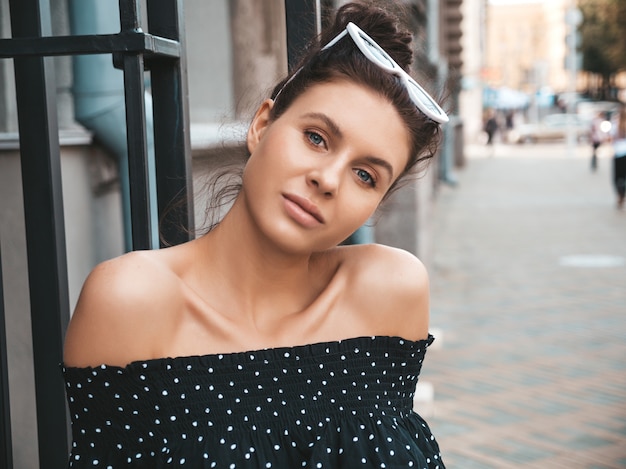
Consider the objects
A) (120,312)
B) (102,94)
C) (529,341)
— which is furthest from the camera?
(529,341)

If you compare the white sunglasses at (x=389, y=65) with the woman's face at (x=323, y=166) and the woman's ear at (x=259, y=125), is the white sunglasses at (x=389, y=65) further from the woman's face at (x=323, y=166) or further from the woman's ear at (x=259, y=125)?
the woman's ear at (x=259, y=125)

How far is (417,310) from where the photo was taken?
72.7 inches

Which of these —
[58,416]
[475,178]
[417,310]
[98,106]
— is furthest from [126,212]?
[475,178]

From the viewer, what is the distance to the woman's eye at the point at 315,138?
1.67 meters

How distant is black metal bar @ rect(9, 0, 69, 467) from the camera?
6.37 feet

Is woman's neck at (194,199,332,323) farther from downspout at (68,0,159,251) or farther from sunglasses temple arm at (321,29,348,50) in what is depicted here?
downspout at (68,0,159,251)

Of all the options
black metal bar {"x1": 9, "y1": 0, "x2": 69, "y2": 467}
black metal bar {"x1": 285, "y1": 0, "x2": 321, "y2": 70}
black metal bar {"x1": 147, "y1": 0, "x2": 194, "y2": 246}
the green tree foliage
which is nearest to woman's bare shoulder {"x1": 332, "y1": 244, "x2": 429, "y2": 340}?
black metal bar {"x1": 147, "y1": 0, "x2": 194, "y2": 246}

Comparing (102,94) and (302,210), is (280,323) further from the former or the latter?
(102,94)

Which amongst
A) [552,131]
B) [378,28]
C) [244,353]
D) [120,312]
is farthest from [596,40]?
[120,312]

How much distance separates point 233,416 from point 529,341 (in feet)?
20.0

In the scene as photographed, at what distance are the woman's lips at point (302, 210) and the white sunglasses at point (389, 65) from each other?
0.28 metres

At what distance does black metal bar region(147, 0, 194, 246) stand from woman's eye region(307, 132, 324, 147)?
1.21 ft

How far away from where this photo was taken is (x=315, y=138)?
1.68 m

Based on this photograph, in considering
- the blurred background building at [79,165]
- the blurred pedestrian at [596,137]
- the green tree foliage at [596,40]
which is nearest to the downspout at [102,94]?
the blurred background building at [79,165]
